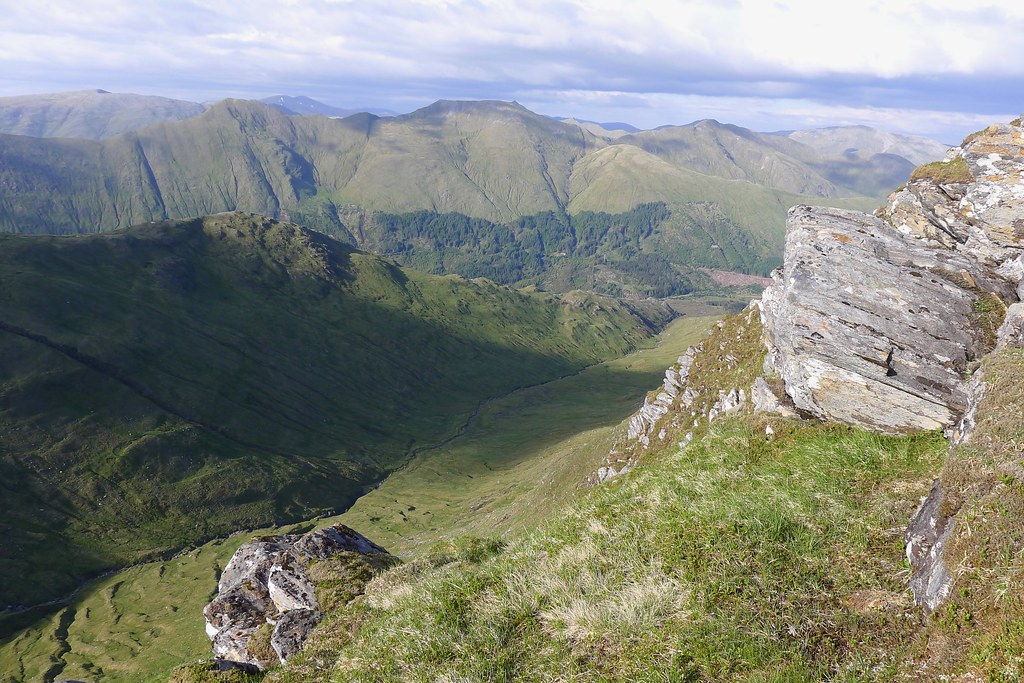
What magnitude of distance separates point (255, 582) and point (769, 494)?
19.0 m

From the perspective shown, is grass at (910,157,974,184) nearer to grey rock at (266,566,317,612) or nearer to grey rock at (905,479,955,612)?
grey rock at (905,479,955,612)

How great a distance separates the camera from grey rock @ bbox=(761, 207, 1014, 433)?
21.7m

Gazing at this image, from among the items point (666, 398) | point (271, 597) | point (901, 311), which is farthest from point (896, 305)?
point (666, 398)

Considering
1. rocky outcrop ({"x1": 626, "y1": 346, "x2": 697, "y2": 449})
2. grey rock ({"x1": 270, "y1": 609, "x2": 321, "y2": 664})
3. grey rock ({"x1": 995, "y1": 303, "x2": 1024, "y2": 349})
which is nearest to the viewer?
grey rock ({"x1": 270, "y1": 609, "x2": 321, "y2": 664})

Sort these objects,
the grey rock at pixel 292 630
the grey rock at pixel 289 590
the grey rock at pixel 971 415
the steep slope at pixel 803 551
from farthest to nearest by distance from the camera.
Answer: the grey rock at pixel 289 590 → the grey rock at pixel 292 630 → the grey rock at pixel 971 415 → the steep slope at pixel 803 551

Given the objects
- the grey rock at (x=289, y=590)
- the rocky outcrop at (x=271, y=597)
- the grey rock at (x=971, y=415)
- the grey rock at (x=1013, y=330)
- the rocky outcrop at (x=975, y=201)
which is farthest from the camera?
the rocky outcrop at (x=975, y=201)

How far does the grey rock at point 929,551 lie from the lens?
10.9m

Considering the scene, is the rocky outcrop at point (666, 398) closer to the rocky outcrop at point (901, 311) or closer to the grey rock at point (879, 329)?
the rocky outcrop at point (901, 311)

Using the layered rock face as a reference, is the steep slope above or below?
below

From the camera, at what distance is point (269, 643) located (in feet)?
58.6

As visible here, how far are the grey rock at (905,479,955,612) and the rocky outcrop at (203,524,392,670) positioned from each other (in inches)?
630

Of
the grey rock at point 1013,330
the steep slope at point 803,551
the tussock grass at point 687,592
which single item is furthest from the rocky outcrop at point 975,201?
the tussock grass at point 687,592

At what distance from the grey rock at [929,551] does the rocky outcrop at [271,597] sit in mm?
16012

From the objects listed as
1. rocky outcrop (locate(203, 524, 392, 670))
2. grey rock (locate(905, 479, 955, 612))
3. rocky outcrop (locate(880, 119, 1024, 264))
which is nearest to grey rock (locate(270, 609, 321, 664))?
rocky outcrop (locate(203, 524, 392, 670))
